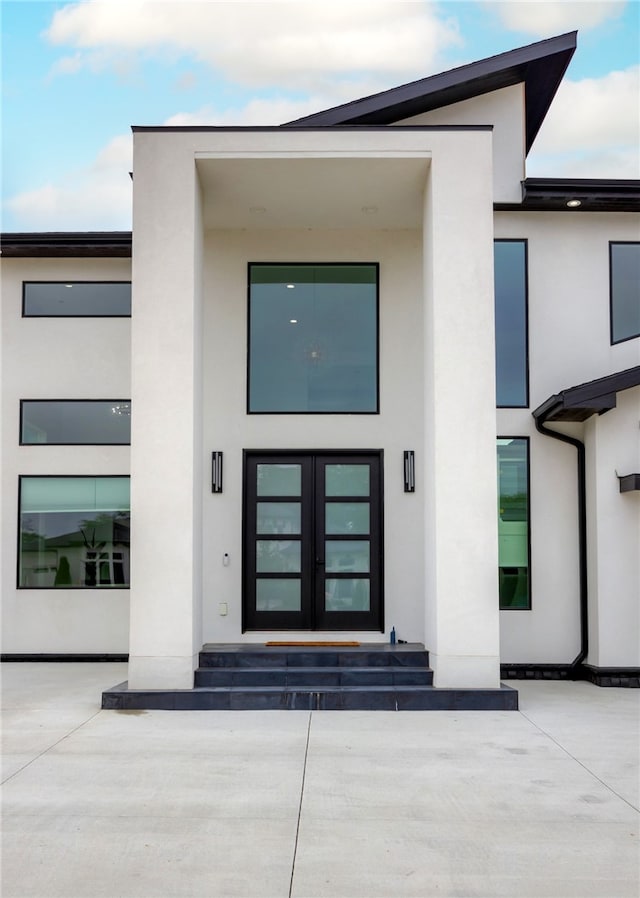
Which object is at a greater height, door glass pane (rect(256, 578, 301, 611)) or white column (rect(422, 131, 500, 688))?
white column (rect(422, 131, 500, 688))

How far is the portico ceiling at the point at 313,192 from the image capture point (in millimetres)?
8445

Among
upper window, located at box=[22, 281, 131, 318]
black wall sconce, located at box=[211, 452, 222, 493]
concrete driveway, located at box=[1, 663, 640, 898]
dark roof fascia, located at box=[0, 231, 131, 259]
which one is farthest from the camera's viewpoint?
upper window, located at box=[22, 281, 131, 318]

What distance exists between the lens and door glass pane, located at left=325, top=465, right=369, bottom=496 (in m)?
9.83

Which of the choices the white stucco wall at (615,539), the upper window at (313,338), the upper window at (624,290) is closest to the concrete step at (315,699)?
the white stucco wall at (615,539)

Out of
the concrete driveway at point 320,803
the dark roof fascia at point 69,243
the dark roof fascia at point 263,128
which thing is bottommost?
the concrete driveway at point 320,803

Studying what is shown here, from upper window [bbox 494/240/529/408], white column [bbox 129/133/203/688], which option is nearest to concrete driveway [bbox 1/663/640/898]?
white column [bbox 129/133/203/688]

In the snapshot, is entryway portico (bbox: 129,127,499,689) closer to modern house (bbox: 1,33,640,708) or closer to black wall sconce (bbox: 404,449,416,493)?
modern house (bbox: 1,33,640,708)

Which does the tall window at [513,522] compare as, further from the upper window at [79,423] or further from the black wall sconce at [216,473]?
the upper window at [79,423]

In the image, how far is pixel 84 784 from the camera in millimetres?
5480

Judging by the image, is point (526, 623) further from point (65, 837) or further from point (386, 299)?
point (65, 837)

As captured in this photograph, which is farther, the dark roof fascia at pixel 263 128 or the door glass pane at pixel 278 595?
the door glass pane at pixel 278 595

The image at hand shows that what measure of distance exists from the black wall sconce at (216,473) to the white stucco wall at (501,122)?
4539 millimetres

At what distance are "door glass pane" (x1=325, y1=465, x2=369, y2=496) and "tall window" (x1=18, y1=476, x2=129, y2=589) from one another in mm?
2737

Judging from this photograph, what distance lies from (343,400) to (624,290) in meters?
3.63
